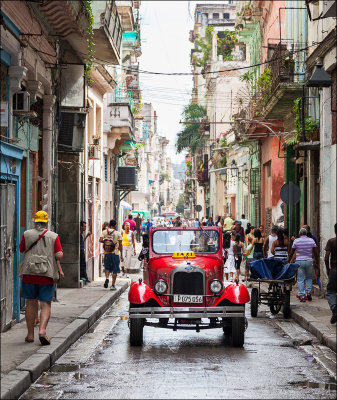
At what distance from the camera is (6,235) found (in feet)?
41.0

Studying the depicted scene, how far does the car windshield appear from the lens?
1321 cm

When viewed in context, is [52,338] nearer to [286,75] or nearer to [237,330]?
[237,330]

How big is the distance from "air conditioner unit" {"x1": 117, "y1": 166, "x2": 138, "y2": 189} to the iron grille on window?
540 centimetres

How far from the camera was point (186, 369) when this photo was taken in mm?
9805

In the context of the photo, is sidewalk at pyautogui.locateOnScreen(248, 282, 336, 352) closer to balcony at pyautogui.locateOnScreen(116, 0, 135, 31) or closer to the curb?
the curb

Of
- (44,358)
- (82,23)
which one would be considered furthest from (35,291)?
(82,23)

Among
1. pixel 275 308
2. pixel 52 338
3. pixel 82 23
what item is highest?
pixel 82 23

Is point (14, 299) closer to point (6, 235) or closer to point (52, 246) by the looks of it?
point (6, 235)

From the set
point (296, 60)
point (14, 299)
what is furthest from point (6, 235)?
point (296, 60)

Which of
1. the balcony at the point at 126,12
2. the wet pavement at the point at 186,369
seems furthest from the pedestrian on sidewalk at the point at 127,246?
the balcony at the point at 126,12

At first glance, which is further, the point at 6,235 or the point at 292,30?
the point at 292,30

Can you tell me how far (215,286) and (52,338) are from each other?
2.51m

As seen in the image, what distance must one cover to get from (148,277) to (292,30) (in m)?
15.2

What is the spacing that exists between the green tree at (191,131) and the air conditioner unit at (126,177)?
35.2 m
